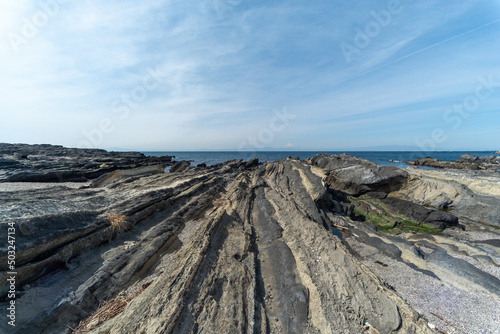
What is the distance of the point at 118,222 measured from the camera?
9.14 m

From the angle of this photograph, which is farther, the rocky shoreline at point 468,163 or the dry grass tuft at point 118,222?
the rocky shoreline at point 468,163

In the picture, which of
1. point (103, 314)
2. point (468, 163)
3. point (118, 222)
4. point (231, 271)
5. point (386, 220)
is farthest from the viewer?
point (468, 163)

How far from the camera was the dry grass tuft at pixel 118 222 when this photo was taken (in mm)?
8953

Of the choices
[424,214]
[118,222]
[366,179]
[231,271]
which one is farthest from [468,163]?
[118,222]

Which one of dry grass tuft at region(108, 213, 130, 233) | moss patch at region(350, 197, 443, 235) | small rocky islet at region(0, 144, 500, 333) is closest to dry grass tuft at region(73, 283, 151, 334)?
small rocky islet at region(0, 144, 500, 333)

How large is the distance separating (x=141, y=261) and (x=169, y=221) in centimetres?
334

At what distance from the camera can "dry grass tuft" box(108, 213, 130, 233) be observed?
29.4 ft

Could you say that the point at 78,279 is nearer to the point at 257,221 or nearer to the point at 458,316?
the point at 257,221

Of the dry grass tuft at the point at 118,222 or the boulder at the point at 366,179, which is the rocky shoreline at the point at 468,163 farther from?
the dry grass tuft at the point at 118,222

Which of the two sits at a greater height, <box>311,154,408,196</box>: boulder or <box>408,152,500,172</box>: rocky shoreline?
<box>311,154,408,196</box>: boulder

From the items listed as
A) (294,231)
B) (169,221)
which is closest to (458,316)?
(294,231)

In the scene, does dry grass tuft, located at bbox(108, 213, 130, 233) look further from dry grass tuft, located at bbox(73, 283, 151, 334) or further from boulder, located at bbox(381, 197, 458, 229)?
boulder, located at bbox(381, 197, 458, 229)

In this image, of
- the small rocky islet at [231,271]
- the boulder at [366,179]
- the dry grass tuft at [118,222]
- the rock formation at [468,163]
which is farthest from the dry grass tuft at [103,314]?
the rock formation at [468,163]

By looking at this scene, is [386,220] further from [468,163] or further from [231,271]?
[468,163]
